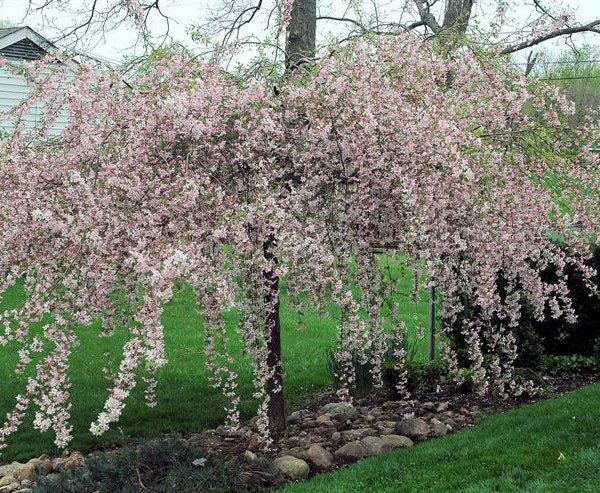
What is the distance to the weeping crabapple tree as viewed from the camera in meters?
4.83

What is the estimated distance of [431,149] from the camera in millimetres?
5203

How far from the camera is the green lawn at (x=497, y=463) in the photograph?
17.3ft

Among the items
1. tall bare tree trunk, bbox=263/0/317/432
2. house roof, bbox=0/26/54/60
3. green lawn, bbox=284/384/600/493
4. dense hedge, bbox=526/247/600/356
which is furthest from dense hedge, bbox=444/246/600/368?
house roof, bbox=0/26/54/60

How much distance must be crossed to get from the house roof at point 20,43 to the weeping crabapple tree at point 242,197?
10.6m

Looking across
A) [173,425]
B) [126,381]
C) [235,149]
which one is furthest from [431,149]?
[173,425]

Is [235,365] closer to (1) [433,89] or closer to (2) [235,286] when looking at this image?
(2) [235,286]

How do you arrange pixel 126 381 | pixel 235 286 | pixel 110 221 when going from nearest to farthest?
1. pixel 126 381
2. pixel 110 221
3. pixel 235 286

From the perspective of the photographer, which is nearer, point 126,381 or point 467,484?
point 126,381

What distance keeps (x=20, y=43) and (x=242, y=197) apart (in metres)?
Result: 12.7

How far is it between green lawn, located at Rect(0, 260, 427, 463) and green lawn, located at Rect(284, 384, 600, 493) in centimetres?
112

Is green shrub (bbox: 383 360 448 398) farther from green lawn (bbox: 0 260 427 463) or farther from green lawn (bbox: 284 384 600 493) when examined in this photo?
green lawn (bbox: 284 384 600 493)

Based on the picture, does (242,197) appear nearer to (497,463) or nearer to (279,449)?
(279,449)

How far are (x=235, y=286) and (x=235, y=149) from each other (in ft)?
3.13

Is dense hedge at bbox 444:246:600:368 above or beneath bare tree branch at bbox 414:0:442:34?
beneath
